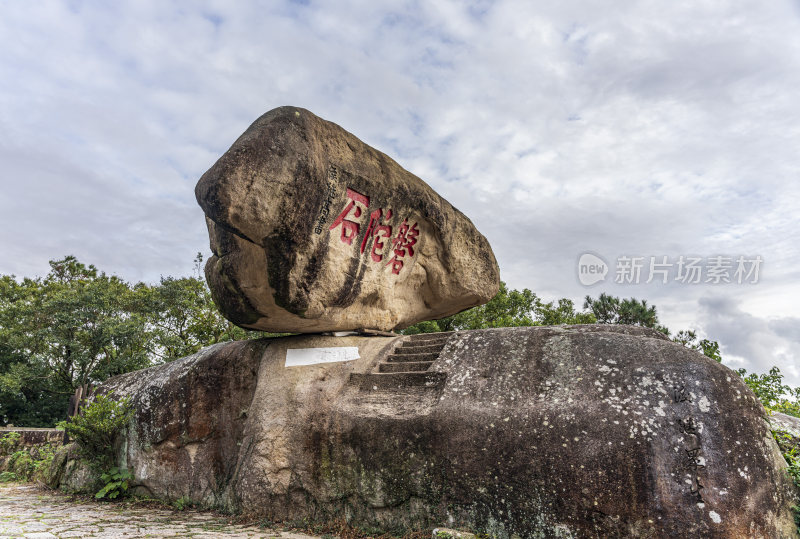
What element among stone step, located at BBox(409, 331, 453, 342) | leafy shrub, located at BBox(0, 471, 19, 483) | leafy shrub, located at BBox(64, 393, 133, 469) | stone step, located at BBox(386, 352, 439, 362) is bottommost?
leafy shrub, located at BBox(0, 471, 19, 483)

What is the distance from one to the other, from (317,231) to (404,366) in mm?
1726

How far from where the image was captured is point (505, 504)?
4.22 m

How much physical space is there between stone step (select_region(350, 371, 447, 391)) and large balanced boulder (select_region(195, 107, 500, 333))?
2.60 feet

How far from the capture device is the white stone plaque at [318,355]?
598cm

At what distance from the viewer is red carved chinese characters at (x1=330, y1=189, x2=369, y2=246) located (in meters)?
5.57

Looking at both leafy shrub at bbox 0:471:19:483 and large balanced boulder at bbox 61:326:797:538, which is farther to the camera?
leafy shrub at bbox 0:471:19:483

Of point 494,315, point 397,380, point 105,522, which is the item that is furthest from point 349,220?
point 494,315

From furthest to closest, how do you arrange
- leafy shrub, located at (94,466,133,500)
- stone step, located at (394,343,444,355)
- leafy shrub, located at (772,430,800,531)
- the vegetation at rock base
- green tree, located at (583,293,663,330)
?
green tree, located at (583,293,663,330)
the vegetation at rock base
leafy shrub, located at (94,466,133,500)
stone step, located at (394,343,444,355)
leafy shrub, located at (772,430,800,531)

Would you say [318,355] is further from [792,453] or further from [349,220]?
[792,453]

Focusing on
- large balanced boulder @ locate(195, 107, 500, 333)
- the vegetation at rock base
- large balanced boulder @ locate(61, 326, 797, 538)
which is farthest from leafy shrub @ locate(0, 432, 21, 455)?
large balanced boulder @ locate(195, 107, 500, 333)

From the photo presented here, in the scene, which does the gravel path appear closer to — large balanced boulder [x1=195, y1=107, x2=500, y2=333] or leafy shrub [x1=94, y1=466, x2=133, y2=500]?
leafy shrub [x1=94, y1=466, x2=133, y2=500]

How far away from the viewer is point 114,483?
666 centimetres

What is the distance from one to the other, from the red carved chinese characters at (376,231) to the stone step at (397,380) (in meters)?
1.36

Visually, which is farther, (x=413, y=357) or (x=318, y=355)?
(x=318, y=355)
